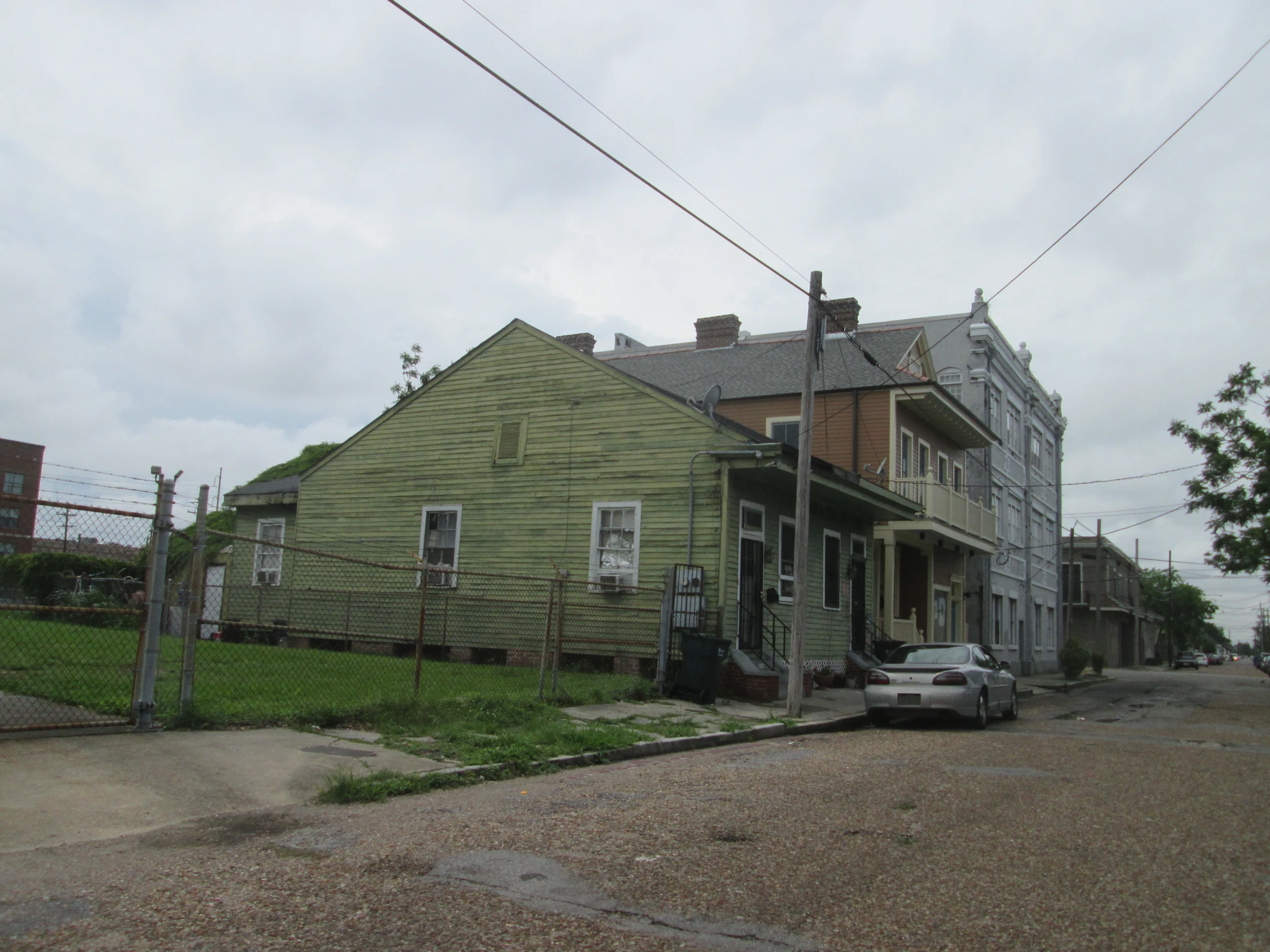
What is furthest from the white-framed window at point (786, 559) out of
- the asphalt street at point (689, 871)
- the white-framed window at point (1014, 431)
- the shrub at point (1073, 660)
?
the white-framed window at point (1014, 431)

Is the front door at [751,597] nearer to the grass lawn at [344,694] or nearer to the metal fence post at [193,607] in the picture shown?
the grass lawn at [344,694]

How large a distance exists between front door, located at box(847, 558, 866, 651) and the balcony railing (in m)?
2.15

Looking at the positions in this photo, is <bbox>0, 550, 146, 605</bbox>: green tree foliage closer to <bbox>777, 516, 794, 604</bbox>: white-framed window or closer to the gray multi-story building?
<bbox>777, 516, 794, 604</bbox>: white-framed window

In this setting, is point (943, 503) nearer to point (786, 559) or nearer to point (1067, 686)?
point (786, 559)

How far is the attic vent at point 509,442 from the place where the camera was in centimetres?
1992

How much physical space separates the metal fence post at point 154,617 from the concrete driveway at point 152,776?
201 millimetres

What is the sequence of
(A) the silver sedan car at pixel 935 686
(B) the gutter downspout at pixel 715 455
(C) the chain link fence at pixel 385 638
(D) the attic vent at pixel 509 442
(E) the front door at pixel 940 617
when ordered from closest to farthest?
(C) the chain link fence at pixel 385 638, (A) the silver sedan car at pixel 935 686, (B) the gutter downspout at pixel 715 455, (D) the attic vent at pixel 509 442, (E) the front door at pixel 940 617

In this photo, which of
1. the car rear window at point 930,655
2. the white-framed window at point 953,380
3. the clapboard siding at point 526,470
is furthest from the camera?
the white-framed window at point 953,380

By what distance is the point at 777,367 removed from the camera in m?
26.9

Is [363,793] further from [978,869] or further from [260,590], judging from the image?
[260,590]

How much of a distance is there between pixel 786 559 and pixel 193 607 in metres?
12.9

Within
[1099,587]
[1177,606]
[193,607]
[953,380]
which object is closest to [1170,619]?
[1177,606]

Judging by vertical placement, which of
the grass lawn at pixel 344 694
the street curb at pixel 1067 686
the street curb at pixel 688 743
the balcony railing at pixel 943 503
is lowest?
the street curb at pixel 1067 686

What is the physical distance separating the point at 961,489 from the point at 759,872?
28.0 metres
